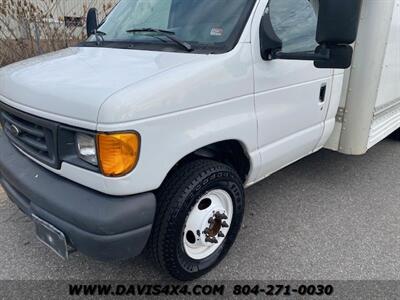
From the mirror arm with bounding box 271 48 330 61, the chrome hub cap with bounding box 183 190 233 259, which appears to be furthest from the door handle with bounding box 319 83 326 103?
the chrome hub cap with bounding box 183 190 233 259

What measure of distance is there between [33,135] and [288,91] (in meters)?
1.83

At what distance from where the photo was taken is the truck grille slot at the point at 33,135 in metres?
2.09

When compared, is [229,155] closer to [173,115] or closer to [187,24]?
[173,115]

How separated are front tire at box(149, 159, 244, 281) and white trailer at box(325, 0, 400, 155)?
149 cm

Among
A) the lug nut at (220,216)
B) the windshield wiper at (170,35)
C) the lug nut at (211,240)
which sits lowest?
the lug nut at (211,240)

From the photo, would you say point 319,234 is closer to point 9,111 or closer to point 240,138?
point 240,138

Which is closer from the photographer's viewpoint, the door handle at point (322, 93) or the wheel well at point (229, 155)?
the wheel well at point (229, 155)

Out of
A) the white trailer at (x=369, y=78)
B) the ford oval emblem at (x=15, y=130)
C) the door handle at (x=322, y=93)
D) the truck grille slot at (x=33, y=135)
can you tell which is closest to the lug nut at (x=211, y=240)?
the truck grille slot at (x=33, y=135)

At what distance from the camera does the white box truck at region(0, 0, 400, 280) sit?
6.39 ft

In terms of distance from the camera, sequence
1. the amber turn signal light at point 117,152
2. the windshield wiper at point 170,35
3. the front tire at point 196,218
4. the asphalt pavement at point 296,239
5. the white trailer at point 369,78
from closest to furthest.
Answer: the amber turn signal light at point 117,152
the front tire at point 196,218
the windshield wiper at point 170,35
the asphalt pavement at point 296,239
the white trailer at point 369,78

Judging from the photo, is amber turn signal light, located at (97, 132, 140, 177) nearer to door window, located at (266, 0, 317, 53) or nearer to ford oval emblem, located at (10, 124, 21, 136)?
ford oval emblem, located at (10, 124, 21, 136)

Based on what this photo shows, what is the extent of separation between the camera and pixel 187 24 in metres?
2.62

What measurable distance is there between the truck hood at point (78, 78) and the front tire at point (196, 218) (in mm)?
663

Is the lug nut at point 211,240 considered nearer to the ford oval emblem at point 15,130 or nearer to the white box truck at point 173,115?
the white box truck at point 173,115
